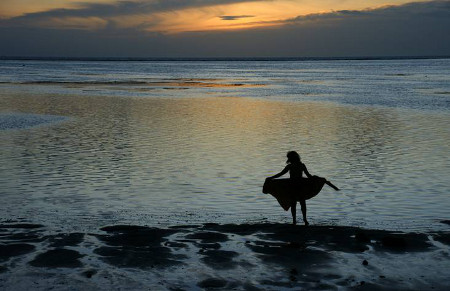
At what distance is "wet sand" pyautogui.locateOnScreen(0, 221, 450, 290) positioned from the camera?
8984mm

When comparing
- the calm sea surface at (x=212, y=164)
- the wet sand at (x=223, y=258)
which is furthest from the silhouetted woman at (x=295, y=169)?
the calm sea surface at (x=212, y=164)

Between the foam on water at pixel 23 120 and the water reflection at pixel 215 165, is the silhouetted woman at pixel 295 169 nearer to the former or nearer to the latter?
the water reflection at pixel 215 165

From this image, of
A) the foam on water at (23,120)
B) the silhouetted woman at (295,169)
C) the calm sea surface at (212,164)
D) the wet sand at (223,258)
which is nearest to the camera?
the wet sand at (223,258)

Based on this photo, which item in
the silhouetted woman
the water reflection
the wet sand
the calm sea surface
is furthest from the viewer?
the water reflection

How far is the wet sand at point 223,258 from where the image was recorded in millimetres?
8984

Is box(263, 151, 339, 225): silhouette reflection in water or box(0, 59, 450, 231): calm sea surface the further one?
box(0, 59, 450, 231): calm sea surface

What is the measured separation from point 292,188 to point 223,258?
9.28ft

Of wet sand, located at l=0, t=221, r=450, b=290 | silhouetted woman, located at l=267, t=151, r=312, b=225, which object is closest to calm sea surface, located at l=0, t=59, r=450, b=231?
silhouetted woman, located at l=267, t=151, r=312, b=225

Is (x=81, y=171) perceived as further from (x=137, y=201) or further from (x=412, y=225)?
(x=412, y=225)

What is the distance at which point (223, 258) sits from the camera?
10.1 meters

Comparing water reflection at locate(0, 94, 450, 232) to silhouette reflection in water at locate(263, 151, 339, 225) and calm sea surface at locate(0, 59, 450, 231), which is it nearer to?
calm sea surface at locate(0, 59, 450, 231)

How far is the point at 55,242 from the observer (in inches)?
427

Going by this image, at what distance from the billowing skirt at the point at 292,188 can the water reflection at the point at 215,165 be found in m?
0.84

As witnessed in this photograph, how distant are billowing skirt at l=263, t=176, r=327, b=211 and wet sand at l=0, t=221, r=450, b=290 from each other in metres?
0.61
